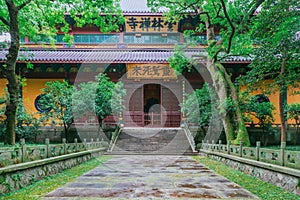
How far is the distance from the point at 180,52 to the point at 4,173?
8.38 meters

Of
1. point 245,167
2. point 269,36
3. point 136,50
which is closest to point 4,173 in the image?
point 245,167

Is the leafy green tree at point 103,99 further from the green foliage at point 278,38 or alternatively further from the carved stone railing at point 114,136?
the green foliage at point 278,38

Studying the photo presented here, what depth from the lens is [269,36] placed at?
7719mm

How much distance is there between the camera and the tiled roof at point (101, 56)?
14.1 m

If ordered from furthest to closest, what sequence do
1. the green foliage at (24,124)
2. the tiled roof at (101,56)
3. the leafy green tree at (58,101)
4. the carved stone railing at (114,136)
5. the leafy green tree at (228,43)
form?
the tiled roof at (101,56)
the carved stone railing at (114,136)
the green foliage at (24,124)
the leafy green tree at (58,101)
the leafy green tree at (228,43)

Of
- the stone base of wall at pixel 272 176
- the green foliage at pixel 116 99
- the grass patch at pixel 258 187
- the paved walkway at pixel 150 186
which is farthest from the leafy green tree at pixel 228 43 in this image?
the paved walkway at pixel 150 186

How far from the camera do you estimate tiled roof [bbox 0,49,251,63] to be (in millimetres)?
14086

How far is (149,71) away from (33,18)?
760 cm

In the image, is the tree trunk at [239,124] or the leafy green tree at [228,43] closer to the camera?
the leafy green tree at [228,43]

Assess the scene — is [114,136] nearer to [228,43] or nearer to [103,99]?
[103,99]

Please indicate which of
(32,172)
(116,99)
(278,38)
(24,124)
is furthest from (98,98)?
(278,38)

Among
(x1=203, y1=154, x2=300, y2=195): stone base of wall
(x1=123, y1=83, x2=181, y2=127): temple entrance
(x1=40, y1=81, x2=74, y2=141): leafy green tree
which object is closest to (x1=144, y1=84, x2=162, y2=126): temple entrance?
(x1=123, y1=83, x2=181, y2=127): temple entrance

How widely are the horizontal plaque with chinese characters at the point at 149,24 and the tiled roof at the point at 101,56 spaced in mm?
1634

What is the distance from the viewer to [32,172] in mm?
5727
